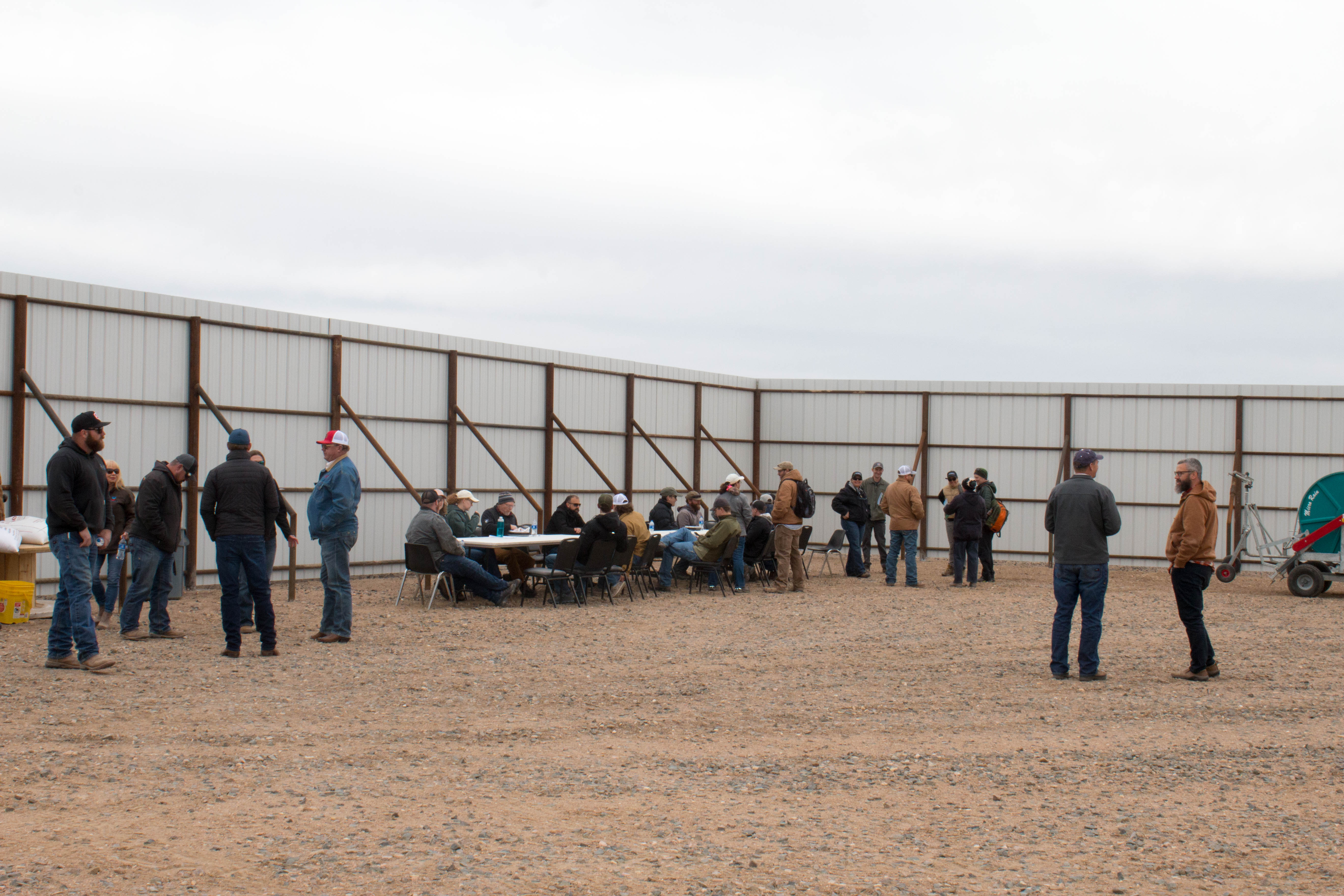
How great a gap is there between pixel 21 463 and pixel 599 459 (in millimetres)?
8290

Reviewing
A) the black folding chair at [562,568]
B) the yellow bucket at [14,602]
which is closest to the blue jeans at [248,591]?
the yellow bucket at [14,602]

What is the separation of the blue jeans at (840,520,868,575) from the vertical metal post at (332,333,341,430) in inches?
249

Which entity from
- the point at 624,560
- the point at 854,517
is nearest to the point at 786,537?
the point at 854,517

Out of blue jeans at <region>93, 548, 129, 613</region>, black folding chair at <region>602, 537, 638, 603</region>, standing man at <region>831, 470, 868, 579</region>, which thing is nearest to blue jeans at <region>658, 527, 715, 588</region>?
black folding chair at <region>602, 537, 638, 603</region>

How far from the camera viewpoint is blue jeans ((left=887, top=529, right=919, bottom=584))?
14125 millimetres

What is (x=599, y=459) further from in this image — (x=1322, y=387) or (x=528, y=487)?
(x=1322, y=387)

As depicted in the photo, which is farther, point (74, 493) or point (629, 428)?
point (629, 428)

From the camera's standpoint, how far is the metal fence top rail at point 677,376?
12.5 m

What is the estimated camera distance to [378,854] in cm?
390

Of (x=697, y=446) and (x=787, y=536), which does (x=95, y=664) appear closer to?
(x=787, y=536)

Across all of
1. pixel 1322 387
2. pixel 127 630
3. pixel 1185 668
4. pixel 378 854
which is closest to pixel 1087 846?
pixel 378 854

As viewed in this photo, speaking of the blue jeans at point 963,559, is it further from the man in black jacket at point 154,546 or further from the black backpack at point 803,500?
the man in black jacket at point 154,546

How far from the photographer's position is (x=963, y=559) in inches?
572

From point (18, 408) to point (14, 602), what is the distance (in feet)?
7.58
